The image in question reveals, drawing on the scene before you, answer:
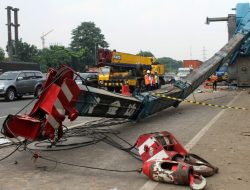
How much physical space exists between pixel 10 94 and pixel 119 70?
27.8ft

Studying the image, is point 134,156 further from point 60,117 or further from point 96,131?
point 96,131

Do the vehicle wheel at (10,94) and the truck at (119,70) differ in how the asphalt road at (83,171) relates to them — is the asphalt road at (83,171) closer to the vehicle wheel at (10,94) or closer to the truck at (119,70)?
the vehicle wheel at (10,94)

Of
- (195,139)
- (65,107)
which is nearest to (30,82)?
(195,139)

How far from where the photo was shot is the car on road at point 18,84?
23.9 metres

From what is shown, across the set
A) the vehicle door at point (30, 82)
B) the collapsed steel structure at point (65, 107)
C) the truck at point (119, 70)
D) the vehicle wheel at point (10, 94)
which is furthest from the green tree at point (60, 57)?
the collapsed steel structure at point (65, 107)

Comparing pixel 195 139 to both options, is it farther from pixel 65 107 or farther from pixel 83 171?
pixel 83 171

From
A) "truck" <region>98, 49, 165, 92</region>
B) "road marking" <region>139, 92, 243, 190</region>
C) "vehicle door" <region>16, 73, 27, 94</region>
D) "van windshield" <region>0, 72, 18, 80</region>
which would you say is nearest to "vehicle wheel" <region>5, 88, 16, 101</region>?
"vehicle door" <region>16, 73, 27, 94</region>

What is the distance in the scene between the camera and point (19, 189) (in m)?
5.84

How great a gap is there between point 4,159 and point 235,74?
68.9 feet

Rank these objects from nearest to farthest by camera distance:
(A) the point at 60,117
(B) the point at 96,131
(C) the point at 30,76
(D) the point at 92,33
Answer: (A) the point at 60,117
(B) the point at 96,131
(C) the point at 30,76
(D) the point at 92,33

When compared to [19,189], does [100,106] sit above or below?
above

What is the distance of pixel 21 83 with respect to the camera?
2495 cm

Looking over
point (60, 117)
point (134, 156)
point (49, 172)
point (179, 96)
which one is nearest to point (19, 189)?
point (49, 172)

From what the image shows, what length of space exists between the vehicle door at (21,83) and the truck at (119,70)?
4.93 metres
